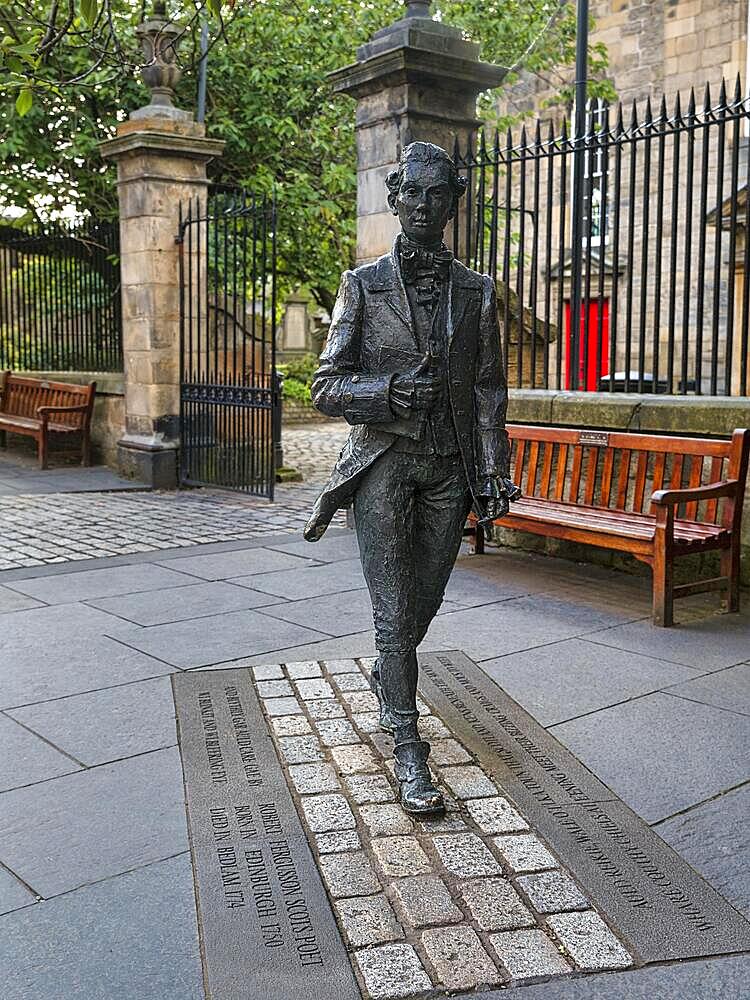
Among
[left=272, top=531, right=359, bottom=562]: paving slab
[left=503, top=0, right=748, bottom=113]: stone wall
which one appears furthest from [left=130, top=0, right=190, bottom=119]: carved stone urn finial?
[left=503, top=0, right=748, bottom=113]: stone wall

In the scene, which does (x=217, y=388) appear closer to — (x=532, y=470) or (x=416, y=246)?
(x=532, y=470)

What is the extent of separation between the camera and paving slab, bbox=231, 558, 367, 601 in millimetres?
6960

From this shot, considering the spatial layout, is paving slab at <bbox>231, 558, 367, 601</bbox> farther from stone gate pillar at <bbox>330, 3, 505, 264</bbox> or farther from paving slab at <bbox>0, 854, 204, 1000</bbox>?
paving slab at <bbox>0, 854, 204, 1000</bbox>

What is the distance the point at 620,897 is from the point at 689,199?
526 cm

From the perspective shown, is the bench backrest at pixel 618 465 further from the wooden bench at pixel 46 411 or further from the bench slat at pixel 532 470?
the wooden bench at pixel 46 411

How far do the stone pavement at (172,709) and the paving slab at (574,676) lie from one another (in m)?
0.01

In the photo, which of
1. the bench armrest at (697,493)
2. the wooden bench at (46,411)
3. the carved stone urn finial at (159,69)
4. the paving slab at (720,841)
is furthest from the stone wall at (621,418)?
the wooden bench at (46,411)

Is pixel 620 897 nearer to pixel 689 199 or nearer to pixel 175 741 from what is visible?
pixel 175 741

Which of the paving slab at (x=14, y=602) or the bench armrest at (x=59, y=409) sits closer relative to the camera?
the paving slab at (x=14, y=602)

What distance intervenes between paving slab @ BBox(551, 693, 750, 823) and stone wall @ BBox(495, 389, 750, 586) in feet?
8.48

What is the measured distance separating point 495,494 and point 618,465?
404cm

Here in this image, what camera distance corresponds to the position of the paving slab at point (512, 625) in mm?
5695

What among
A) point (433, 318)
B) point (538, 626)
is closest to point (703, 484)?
point (538, 626)

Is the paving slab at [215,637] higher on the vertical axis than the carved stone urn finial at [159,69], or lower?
lower
